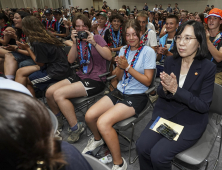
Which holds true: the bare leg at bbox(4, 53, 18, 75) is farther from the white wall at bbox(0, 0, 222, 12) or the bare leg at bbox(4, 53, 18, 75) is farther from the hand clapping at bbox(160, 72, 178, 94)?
the white wall at bbox(0, 0, 222, 12)

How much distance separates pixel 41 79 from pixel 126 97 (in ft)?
4.24

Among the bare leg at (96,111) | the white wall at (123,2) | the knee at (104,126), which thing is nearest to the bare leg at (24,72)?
the bare leg at (96,111)

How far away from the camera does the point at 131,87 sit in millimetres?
1732

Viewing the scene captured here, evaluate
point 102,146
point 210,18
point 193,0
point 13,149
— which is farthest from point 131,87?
point 193,0

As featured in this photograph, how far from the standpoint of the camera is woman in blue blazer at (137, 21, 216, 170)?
47.3 inches

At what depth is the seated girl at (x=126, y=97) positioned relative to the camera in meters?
1.51

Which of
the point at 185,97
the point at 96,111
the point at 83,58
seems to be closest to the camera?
the point at 185,97

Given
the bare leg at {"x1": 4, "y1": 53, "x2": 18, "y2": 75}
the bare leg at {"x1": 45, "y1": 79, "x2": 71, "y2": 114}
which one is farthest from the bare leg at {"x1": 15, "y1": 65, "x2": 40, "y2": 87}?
the bare leg at {"x1": 45, "y1": 79, "x2": 71, "y2": 114}

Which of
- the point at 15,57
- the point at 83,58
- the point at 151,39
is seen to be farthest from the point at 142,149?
the point at 15,57

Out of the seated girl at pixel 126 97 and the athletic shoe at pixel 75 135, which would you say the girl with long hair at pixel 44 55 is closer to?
the athletic shoe at pixel 75 135

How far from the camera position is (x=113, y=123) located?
4.96ft

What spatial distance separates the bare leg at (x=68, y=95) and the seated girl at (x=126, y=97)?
354 millimetres

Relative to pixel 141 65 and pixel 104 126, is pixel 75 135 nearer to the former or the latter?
pixel 104 126

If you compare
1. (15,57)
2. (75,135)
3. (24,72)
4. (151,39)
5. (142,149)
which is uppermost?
(151,39)
